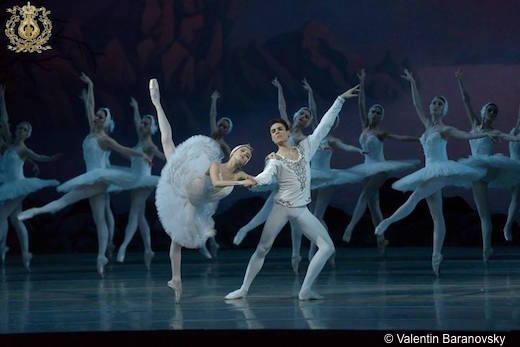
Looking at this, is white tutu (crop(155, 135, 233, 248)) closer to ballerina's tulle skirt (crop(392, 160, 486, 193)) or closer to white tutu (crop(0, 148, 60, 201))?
ballerina's tulle skirt (crop(392, 160, 486, 193))

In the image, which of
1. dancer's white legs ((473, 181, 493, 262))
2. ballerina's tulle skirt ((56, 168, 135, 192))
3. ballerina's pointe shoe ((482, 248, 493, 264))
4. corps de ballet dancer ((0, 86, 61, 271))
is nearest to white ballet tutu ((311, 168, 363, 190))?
dancer's white legs ((473, 181, 493, 262))

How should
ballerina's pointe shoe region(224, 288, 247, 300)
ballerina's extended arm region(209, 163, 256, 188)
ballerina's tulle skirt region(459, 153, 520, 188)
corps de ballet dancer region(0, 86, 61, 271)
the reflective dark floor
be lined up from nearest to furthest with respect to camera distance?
the reflective dark floor
ballerina's extended arm region(209, 163, 256, 188)
ballerina's pointe shoe region(224, 288, 247, 300)
ballerina's tulle skirt region(459, 153, 520, 188)
corps de ballet dancer region(0, 86, 61, 271)

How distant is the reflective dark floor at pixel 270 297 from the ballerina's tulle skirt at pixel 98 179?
916 millimetres

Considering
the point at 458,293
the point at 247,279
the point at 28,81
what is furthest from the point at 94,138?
the point at 28,81

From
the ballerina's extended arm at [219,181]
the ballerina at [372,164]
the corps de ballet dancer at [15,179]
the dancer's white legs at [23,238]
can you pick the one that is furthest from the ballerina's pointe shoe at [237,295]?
the corps de ballet dancer at [15,179]

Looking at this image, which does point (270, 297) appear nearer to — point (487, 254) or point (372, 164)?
point (487, 254)

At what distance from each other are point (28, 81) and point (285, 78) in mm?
4099

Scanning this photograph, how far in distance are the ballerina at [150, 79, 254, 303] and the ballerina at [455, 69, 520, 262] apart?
409 cm

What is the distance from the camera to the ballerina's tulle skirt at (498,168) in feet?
36.2

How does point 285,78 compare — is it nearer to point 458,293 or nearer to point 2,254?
point 2,254

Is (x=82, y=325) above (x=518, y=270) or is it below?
above

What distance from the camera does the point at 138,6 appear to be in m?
16.2

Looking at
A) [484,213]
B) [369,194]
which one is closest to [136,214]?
[369,194]

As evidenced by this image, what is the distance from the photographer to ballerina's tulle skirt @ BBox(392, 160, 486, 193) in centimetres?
945
